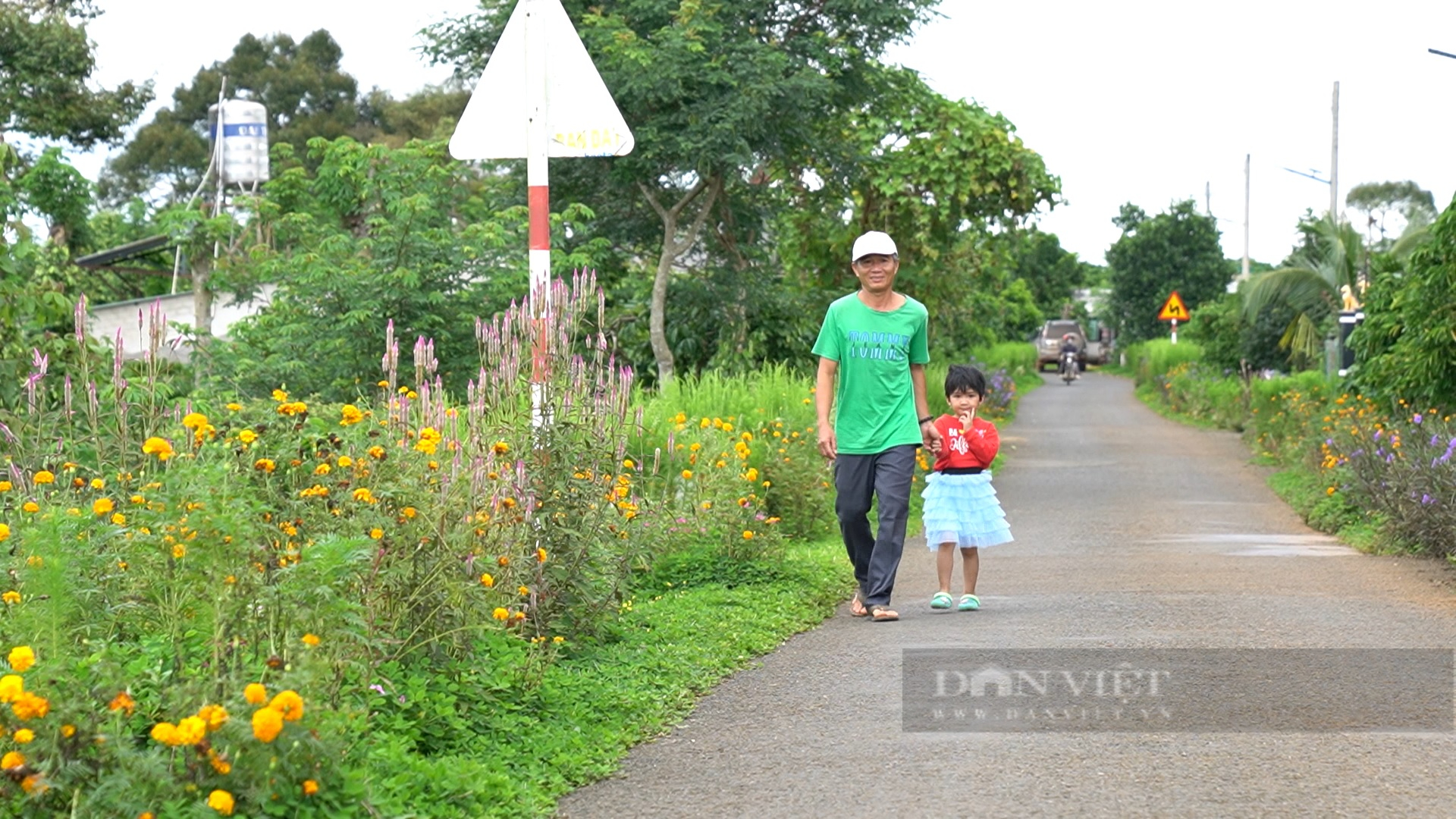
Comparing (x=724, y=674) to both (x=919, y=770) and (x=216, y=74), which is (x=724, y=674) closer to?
(x=919, y=770)

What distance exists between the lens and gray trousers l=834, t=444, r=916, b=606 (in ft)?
30.2

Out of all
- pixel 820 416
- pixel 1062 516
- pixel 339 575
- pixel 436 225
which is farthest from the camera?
pixel 436 225

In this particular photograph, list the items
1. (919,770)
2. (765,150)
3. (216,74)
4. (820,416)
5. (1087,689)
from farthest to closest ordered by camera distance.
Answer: (216,74) → (765,150) → (820,416) → (1087,689) → (919,770)

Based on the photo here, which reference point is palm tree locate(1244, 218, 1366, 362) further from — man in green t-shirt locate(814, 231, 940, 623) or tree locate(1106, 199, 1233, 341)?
tree locate(1106, 199, 1233, 341)

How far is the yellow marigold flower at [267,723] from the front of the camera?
420 centimetres

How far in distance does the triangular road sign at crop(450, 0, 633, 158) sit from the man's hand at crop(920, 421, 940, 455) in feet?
7.07

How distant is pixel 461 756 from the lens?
5.68m

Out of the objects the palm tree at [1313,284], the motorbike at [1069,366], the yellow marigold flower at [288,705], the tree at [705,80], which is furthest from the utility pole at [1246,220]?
the yellow marigold flower at [288,705]

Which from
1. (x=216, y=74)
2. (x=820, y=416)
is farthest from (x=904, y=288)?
(x=216, y=74)

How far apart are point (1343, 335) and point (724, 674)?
1848 cm

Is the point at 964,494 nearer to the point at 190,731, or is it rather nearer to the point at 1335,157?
the point at 190,731

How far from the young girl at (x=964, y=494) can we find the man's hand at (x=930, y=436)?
0.45 ft

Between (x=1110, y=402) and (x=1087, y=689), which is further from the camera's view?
(x=1110, y=402)

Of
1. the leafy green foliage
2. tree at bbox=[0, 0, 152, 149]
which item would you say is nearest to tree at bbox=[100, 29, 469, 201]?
tree at bbox=[0, 0, 152, 149]
